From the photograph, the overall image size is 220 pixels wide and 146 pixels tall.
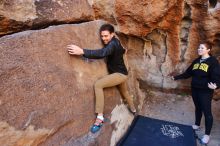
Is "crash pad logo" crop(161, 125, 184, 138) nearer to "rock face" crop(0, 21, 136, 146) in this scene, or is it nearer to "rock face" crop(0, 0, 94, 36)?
"rock face" crop(0, 21, 136, 146)

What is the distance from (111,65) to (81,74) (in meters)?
0.48

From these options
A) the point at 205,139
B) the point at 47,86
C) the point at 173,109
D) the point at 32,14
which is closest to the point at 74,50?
the point at 47,86

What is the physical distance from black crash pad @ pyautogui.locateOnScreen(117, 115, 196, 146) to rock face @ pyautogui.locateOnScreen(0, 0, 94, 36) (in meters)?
1.67

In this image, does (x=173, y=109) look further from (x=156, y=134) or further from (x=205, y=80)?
(x=205, y=80)

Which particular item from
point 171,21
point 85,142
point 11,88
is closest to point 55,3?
point 11,88

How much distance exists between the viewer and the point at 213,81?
3.27 metres

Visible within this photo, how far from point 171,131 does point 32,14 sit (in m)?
2.38

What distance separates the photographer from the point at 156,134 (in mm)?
3596

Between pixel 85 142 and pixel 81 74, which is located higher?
pixel 81 74

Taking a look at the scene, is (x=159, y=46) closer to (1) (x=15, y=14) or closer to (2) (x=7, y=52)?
(1) (x=15, y=14)

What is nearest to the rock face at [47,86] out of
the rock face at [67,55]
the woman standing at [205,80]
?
the rock face at [67,55]

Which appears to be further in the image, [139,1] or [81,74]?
[139,1]

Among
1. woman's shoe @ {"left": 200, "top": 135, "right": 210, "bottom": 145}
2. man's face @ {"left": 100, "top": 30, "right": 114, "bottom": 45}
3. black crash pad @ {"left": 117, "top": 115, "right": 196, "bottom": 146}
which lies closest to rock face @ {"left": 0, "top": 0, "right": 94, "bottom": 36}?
man's face @ {"left": 100, "top": 30, "right": 114, "bottom": 45}

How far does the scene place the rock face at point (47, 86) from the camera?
223 cm
